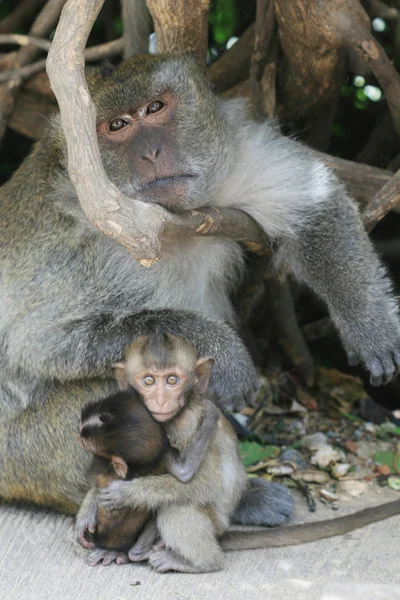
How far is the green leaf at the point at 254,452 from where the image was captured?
5277mm

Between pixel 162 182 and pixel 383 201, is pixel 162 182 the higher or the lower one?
the higher one

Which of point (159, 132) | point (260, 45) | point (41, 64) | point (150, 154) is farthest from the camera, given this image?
point (41, 64)

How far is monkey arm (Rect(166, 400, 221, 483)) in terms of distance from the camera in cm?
376

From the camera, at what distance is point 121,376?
398cm

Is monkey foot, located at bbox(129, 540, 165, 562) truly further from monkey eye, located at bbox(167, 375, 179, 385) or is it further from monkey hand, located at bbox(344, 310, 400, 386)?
monkey hand, located at bbox(344, 310, 400, 386)

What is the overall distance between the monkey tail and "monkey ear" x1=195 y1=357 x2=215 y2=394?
0.74 m

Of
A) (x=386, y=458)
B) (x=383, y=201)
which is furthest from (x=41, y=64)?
(x=386, y=458)

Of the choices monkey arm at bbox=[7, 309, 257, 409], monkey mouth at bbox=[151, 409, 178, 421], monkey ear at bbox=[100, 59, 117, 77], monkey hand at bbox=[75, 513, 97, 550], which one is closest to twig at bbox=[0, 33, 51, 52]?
monkey ear at bbox=[100, 59, 117, 77]

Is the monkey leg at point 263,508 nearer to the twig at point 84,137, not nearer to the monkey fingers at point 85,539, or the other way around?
the monkey fingers at point 85,539

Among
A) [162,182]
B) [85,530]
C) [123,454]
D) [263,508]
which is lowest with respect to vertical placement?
[263,508]

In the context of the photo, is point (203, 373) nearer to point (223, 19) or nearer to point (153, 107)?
point (153, 107)

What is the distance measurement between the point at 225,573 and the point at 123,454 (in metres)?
0.70

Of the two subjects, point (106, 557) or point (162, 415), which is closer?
point (162, 415)

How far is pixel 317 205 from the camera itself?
185 inches
